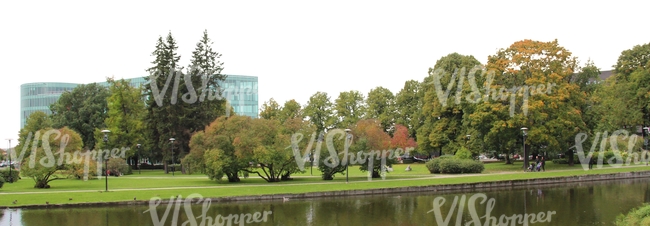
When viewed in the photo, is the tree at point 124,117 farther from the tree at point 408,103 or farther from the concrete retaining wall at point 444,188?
the concrete retaining wall at point 444,188

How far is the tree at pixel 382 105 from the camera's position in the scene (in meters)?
78.2

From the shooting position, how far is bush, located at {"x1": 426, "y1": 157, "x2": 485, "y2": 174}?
156ft

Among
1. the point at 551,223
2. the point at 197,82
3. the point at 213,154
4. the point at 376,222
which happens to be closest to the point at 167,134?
the point at 197,82

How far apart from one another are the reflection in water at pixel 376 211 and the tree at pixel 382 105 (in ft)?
149

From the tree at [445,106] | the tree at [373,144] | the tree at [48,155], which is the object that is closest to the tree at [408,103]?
the tree at [445,106]

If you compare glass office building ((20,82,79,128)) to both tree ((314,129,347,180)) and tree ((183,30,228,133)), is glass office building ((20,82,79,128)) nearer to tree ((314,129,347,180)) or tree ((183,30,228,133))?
tree ((183,30,228,133))

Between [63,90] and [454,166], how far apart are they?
421 ft

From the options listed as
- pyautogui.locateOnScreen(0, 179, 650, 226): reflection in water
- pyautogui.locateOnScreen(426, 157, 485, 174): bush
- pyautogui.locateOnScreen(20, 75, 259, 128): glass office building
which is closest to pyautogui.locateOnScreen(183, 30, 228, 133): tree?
pyautogui.locateOnScreen(426, 157, 485, 174): bush

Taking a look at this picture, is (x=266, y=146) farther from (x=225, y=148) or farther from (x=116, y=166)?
(x=116, y=166)

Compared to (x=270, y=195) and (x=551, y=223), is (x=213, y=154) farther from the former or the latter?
(x=551, y=223)

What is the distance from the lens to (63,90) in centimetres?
14850

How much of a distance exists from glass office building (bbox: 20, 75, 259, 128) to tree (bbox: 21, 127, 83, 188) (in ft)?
344

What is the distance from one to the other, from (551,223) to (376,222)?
639cm

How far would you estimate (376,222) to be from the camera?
22.1 m
